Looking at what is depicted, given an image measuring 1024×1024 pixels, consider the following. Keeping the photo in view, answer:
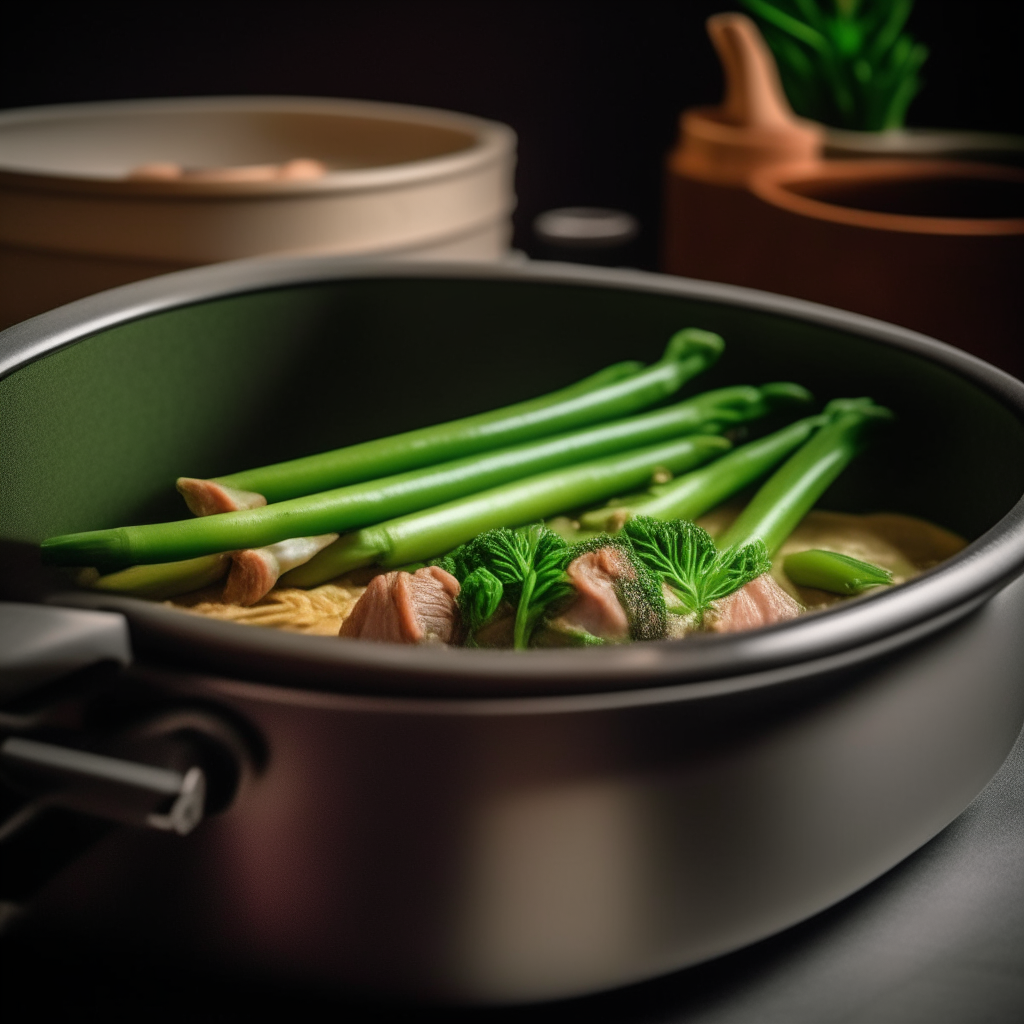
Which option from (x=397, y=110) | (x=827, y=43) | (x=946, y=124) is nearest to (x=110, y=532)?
(x=397, y=110)

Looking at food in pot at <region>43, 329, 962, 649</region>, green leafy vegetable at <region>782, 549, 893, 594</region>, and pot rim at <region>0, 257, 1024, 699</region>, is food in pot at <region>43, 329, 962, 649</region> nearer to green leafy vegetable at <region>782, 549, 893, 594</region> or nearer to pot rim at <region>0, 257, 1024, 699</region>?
green leafy vegetable at <region>782, 549, 893, 594</region>

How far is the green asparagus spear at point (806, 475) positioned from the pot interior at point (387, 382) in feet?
0.07

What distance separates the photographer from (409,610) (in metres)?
0.50

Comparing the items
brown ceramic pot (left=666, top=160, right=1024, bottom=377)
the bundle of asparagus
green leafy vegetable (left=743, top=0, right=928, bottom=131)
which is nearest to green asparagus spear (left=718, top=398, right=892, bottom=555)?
the bundle of asparagus

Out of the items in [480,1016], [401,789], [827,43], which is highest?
[827,43]

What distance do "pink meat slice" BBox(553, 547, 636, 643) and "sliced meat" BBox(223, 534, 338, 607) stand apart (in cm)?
17

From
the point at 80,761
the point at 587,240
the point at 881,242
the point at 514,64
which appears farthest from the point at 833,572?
the point at 514,64

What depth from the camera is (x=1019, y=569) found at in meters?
0.41

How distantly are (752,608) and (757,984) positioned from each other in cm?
17

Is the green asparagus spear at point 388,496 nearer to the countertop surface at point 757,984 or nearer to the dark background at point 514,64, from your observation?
the countertop surface at point 757,984

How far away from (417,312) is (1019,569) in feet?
1.50

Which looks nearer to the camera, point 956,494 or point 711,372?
point 956,494

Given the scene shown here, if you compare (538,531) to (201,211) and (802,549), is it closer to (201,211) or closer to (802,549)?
(802,549)

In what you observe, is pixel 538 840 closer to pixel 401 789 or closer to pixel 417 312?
pixel 401 789
